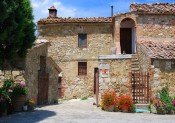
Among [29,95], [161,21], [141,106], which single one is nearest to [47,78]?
[29,95]

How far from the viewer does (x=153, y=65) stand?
19188 mm

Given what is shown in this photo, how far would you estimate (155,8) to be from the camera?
88.1 feet

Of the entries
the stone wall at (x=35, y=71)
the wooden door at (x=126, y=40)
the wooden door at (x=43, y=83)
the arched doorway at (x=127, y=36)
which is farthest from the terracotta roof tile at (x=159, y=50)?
the wooden door at (x=126, y=40)

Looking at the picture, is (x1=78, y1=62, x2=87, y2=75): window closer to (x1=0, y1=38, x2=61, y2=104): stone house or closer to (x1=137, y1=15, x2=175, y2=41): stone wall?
(x1=0, y1=38, x2=61, y2=104): stone house

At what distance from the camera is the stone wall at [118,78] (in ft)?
64.7

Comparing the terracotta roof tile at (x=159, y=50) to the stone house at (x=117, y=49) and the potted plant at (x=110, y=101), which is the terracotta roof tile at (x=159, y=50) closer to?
the stone house at (x=117, y=49)

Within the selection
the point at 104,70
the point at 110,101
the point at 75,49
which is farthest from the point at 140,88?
the point at 75,49

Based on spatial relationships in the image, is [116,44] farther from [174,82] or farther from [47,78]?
[174,82]

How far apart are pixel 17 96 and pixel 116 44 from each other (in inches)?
474

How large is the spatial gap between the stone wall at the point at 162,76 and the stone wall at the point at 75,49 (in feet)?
36.8

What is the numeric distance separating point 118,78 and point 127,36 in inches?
410

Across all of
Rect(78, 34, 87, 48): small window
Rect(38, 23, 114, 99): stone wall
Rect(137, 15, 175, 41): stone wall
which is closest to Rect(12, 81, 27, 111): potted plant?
Rect(137, 15, 175, 41): stone wall

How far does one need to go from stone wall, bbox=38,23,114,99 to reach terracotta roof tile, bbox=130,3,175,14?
3.66 m

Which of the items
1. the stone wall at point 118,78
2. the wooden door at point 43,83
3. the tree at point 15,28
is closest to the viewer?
the tree at point 15,28
